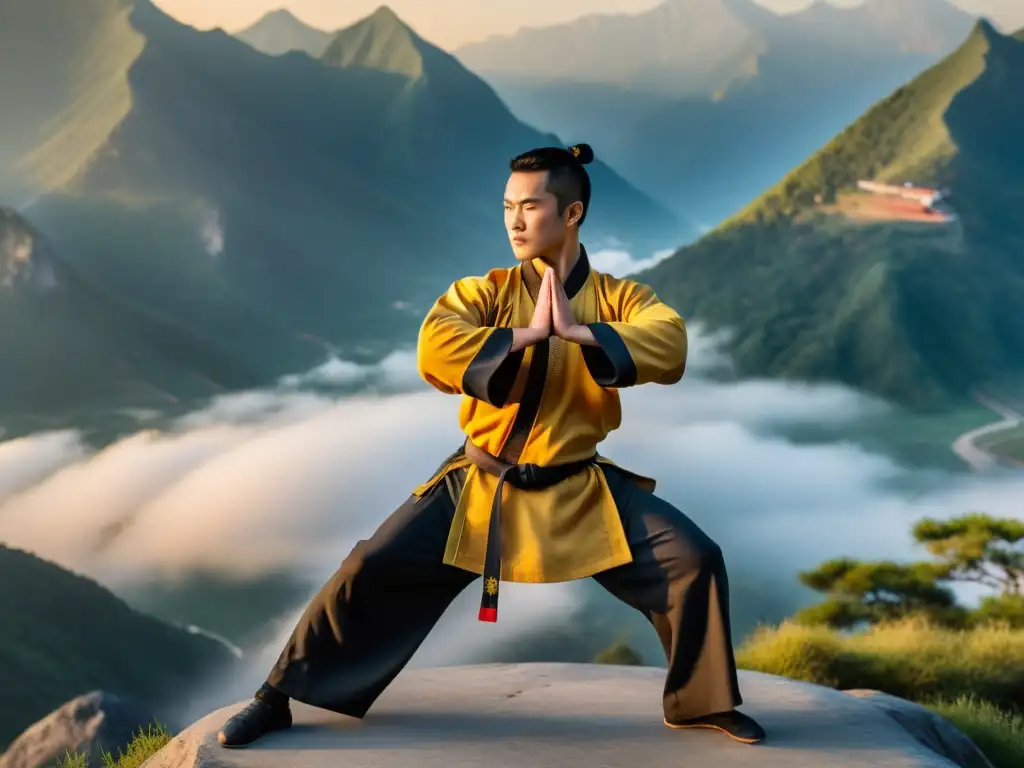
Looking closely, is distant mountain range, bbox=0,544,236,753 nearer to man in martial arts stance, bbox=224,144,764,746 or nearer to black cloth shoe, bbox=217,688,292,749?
black cloth shoe, bbox=217,688,292,749

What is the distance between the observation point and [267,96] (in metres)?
9.73

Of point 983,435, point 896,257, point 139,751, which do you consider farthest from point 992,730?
point 896,257

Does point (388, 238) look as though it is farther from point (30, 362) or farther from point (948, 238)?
point (948, 238)

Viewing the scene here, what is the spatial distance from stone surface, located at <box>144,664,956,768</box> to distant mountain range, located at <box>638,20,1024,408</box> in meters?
5.59

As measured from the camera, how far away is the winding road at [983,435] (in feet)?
26.5

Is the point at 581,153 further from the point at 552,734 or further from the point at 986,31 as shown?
the point at 986,31

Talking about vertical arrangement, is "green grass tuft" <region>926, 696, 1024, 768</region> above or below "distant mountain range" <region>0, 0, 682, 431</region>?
below

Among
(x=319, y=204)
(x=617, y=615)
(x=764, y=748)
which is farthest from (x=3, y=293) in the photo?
(x=764, y=748)

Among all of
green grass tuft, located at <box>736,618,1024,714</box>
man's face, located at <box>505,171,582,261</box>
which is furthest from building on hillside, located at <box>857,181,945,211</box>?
man's face, located at <box>505,171,582,261</box>

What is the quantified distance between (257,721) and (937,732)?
219cm

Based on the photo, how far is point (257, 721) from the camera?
2.88m

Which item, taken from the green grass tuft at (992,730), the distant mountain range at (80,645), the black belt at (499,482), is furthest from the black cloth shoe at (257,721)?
the distant mountain range at (80,645)

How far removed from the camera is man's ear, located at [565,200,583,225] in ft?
9.44

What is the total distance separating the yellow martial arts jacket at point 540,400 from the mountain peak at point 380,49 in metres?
7.65
